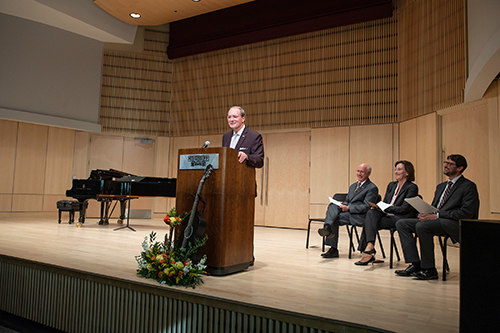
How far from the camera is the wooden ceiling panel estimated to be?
8359mm

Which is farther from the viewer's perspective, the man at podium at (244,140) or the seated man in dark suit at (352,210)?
the seated man in dark suit at (352,210)

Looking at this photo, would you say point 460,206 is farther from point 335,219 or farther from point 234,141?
point 234,141

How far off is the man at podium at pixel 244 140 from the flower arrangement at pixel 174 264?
0.80 metres

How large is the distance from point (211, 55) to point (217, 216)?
7.54m

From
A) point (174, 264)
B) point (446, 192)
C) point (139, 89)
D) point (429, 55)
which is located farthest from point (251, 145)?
point (139, 89)

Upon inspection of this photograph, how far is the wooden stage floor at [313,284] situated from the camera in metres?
2.12

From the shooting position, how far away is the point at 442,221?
3275mm

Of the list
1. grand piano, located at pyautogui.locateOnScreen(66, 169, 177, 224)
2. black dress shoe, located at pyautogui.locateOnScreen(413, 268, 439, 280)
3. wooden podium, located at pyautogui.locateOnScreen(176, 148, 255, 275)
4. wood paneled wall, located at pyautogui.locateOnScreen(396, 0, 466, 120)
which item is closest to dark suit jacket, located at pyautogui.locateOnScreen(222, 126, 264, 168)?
wooden podium, located at pyautogui.locateOnScreen(176, 148, 255, 275)

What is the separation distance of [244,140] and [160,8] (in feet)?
21.2

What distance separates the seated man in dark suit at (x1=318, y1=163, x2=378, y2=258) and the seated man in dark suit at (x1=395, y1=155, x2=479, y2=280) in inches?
30.6

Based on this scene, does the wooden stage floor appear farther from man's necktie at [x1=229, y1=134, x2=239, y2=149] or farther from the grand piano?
the grand piano

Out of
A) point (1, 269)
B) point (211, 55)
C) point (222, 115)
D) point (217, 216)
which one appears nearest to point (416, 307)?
point (217, 216)

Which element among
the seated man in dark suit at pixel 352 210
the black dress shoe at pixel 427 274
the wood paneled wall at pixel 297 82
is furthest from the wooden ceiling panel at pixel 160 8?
the black dress shoe at pixel 427 274

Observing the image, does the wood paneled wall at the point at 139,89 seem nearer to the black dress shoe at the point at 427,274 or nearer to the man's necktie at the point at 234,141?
the man's necktie at the point at 234,141
